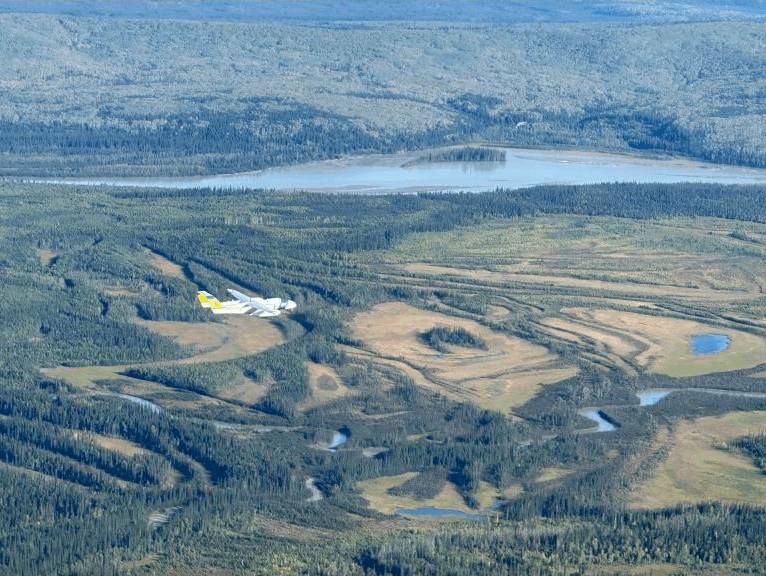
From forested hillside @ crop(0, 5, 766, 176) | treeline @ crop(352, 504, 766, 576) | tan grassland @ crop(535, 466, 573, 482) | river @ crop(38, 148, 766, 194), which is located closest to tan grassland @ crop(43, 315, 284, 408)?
tan grassland @ crop(535, 466, 573, 482)

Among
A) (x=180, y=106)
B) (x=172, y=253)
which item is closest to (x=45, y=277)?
(x=172, y=253)

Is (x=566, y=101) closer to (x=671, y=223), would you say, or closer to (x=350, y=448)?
(x=671, y=223)

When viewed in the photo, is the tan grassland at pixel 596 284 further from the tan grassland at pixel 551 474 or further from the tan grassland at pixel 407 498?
the tan grassland at pixel 407 498

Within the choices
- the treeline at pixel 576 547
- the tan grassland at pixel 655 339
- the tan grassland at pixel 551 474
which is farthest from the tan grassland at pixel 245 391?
the treeline at pixel 576 547

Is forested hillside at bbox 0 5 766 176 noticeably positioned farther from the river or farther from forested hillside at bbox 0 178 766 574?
forested hillside at bbox 0 178 766 574

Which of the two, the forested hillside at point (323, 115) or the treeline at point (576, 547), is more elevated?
the treeline at point (576, 547)

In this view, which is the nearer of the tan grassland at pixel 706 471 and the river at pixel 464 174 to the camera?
the tan grassland at pixel 706 471

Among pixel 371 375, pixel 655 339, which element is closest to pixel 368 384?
pixel 371 375

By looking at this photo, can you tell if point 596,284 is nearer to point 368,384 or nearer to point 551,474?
point 368,384
